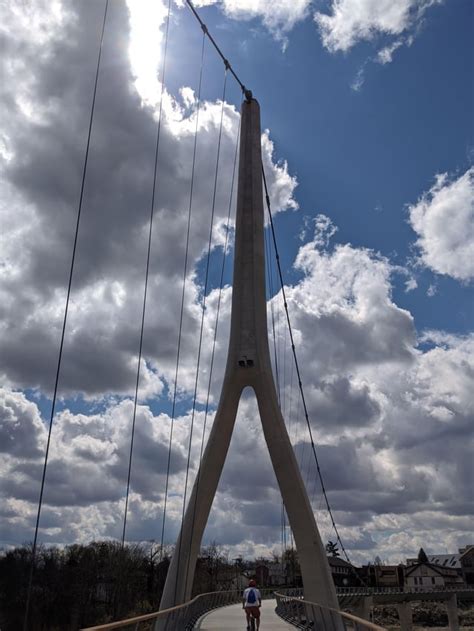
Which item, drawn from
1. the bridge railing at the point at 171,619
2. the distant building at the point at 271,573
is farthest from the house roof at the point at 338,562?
the bridge railing at the point at 171,619

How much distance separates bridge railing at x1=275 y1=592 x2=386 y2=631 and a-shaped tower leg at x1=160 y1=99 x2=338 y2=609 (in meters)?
1.57

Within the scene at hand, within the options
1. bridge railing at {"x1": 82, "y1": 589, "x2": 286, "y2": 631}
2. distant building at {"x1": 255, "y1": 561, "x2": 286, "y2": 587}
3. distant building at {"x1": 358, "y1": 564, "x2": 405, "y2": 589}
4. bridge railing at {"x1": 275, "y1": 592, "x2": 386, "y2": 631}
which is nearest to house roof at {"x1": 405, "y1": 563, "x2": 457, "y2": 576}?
distant building at {"x1": 358, "y1": 564, "x2": 405, "y2": 589}

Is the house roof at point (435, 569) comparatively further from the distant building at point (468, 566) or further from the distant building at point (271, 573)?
the distant building at point (271, 573)

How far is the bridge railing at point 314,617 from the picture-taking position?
8922mm

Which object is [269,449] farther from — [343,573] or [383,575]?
[383,575]

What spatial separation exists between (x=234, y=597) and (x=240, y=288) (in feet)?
48.8

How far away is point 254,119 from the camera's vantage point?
74.0 ft

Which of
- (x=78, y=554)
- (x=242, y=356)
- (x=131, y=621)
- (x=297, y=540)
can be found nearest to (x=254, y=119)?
(x=242, y=356)

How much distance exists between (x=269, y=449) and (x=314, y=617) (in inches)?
250

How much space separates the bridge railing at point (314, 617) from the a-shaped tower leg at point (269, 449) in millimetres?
1571

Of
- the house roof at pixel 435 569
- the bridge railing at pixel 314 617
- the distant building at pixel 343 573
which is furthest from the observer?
the house roof at pixel 435 569

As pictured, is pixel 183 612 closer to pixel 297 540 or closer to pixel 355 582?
pixel 297 540

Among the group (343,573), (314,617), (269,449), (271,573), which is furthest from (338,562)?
(314,617)

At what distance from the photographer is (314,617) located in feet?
37.4
